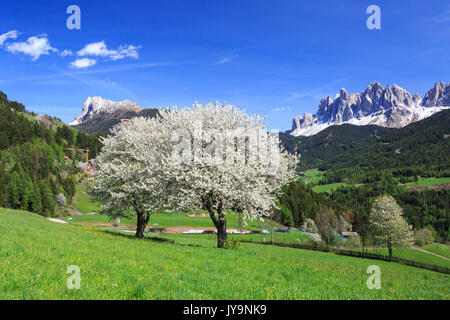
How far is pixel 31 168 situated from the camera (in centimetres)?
15050

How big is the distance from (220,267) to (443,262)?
120 metres

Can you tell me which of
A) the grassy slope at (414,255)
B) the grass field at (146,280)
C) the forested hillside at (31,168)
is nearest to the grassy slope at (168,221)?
the forested hillside at (31,168)

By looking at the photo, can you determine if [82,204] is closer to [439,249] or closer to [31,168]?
[31,168]

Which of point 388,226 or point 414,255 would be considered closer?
point 388,226

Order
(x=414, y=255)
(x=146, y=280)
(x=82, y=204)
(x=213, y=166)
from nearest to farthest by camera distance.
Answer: (x=146, y=280) < (x=213, y=166) < (x=414, y=255) < (x=82, y=204)

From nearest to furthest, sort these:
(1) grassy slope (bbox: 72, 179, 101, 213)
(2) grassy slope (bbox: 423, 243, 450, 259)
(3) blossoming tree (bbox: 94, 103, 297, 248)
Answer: (3) blossoming tree (bbox: 94, 103, 297, 248)
(2) grassy slope (bbox: 423, 243, 450, 259)
(1) grassy slope (bbox: 72, 179, 101, 213)

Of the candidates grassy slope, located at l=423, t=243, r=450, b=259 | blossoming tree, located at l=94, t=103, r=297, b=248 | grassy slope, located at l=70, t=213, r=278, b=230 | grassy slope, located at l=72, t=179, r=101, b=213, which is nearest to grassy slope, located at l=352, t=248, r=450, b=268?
grassy slope, located at l=423, t=243, r=450, b=259

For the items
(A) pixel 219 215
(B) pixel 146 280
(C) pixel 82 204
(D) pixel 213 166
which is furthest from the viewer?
(C) pixel 82 204

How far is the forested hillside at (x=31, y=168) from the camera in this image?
392ft

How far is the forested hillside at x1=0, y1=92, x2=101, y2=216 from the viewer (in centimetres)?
11944

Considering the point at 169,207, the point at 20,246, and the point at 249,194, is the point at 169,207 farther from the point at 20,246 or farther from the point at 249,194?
the point at 20,246

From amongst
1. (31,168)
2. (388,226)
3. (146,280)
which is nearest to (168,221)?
(388,226)

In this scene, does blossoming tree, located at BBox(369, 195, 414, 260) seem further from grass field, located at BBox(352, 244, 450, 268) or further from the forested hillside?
the forested hillside
